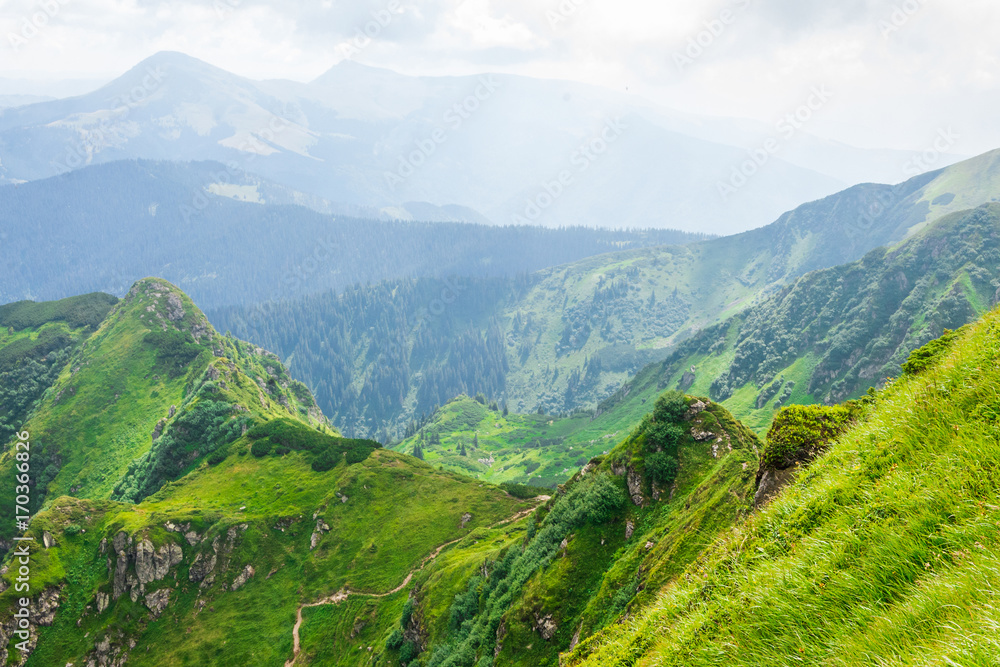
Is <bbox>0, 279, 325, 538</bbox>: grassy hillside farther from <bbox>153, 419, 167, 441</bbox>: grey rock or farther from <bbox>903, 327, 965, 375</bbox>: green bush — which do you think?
<bbox>903, 327, 965, 375</bbox>: green bush

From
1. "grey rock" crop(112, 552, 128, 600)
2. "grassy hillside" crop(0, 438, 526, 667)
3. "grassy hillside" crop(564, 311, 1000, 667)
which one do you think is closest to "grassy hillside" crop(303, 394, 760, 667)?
"grassy hillside" crop(564, 311, 1000, 667)

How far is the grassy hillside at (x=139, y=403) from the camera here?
407 feet

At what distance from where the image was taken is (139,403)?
492ft

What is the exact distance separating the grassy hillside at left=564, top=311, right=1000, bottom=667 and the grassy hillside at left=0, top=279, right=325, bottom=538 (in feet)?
443

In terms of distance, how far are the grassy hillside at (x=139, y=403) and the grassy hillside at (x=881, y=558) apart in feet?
443

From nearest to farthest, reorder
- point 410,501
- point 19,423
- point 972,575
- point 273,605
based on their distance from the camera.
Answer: point 972,575
point 273,605
point 410,501
point 19,423

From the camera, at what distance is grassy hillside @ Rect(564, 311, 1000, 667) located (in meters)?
5.71

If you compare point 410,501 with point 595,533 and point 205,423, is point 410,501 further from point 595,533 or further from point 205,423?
point 595,533

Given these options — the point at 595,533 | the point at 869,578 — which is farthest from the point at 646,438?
the point at 869,578

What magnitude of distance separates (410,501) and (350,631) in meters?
30.5

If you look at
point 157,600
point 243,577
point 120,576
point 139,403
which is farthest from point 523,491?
point 139,403

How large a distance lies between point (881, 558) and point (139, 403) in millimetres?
182647

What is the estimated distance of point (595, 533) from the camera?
128 feet

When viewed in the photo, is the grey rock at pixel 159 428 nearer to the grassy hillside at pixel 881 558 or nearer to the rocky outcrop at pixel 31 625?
the rocky outcrop at pixel 31 625
